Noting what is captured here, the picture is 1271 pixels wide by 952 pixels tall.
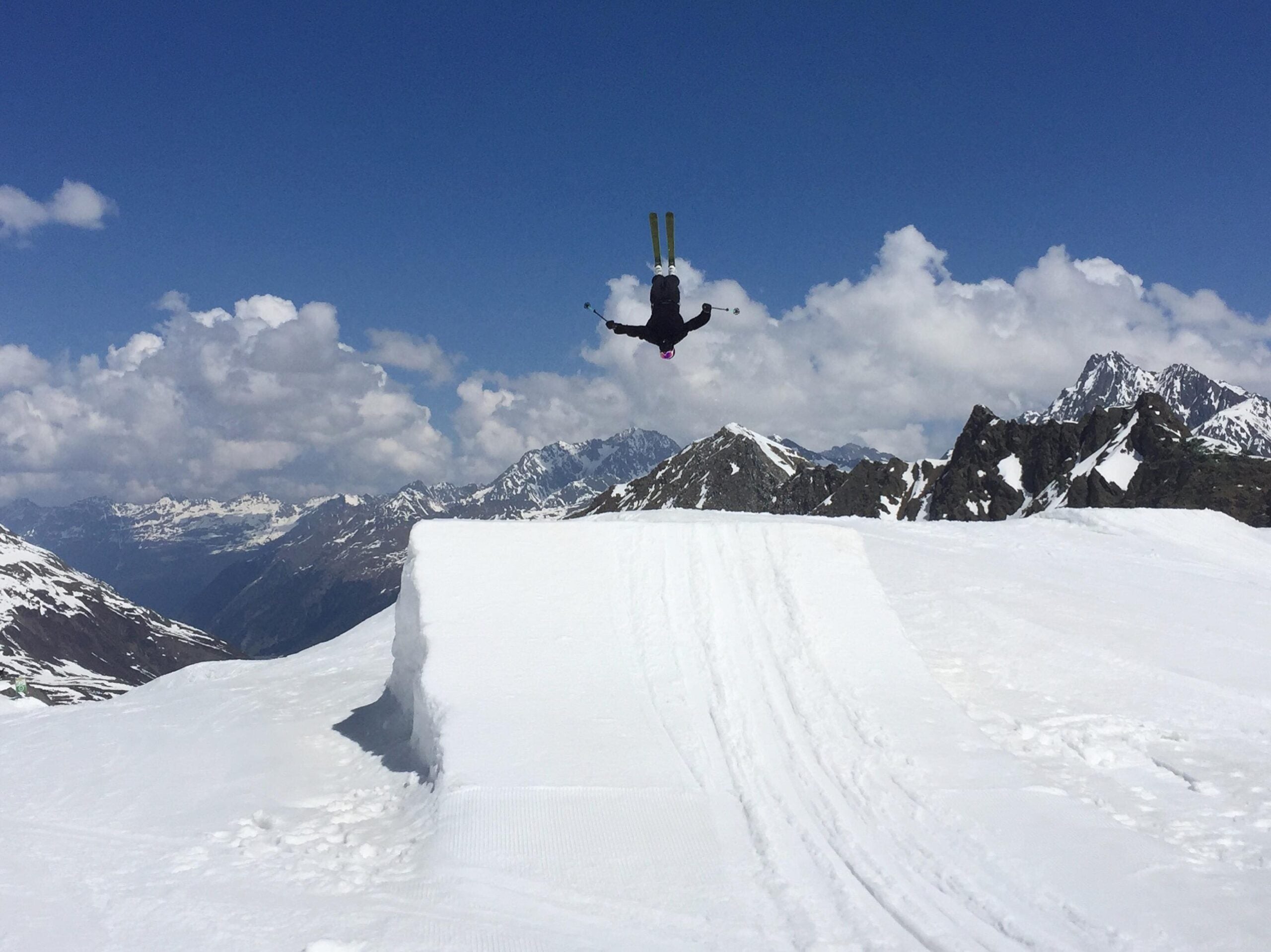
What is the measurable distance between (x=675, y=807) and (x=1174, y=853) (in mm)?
6117

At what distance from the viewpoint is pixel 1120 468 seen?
136 m

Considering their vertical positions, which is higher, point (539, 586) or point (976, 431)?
point (976, 431)

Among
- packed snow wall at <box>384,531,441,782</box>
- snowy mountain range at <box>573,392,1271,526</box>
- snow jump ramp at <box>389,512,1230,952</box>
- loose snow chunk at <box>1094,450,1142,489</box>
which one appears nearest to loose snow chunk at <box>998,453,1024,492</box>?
snowy mountain range at <box>573,392,1271,526</box>

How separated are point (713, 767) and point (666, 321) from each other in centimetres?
1270

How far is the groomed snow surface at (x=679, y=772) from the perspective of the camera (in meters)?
8.27

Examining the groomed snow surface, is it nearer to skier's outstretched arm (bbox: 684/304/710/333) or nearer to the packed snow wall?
the packed snow wall

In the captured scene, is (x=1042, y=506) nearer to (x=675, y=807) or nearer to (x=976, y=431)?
(x=976, y=431)

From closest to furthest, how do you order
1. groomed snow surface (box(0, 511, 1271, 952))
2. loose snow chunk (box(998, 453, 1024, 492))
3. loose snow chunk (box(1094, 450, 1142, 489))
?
groomed snow surface (box(0, 511, 1271, 952))
loose snow chunk (box(1094, 450, 1142, 489))
loose snow chunk (box(998, 453, 1024, 492))

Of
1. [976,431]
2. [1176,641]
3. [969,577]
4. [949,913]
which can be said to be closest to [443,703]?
[949,913]

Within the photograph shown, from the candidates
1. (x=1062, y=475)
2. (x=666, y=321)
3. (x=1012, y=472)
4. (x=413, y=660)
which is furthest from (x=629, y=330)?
(x=1012, y=472)

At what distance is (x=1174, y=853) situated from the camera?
953 centimetres

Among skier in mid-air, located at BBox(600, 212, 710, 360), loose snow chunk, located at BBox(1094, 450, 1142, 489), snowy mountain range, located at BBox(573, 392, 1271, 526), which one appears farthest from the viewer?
loose snow chunk, located at BBox(1094, 450, 1142, 489)

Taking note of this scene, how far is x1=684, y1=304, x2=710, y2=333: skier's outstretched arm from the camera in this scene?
2097 cm

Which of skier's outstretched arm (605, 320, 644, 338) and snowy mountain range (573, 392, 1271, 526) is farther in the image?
snowy mountain range (573, 392, 1271, 526)
